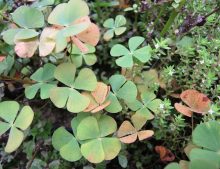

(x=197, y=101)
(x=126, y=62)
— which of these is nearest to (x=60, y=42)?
(x=126, y=62)

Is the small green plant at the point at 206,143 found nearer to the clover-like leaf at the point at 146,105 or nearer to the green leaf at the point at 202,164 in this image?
the green leaf at the point at 202,164

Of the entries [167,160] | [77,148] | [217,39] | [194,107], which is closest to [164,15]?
[217,39]

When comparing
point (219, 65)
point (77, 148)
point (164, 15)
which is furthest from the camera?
point (164, 15)

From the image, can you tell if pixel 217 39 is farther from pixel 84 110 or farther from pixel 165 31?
pixel 84 110

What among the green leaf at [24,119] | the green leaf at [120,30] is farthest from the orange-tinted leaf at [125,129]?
the green leaf at [120,30]

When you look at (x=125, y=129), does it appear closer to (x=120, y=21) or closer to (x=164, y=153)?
(x=164, y=153)

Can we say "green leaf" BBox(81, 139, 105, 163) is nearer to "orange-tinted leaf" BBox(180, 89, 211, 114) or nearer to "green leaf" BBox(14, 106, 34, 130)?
"green leaf" BBox(14, 106, 34, 130)

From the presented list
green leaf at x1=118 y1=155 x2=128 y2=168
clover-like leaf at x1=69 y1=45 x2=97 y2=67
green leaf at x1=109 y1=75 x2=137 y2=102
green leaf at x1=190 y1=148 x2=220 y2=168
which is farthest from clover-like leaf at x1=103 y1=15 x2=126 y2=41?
green leaf at x1=190 y1=148 x2=220 y2=168
